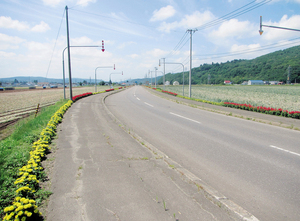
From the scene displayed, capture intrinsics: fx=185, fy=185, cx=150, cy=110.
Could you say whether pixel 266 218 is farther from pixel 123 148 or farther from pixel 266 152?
pixel 123 148

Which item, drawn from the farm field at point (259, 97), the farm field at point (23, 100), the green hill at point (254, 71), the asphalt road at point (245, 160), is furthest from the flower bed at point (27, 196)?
the green hill at point (254, 71)

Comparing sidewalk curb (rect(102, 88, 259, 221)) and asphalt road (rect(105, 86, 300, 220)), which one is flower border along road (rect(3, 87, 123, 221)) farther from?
asphalt road (rect(105, 86, 300, 220))

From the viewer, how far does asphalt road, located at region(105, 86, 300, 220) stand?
11.7 feet

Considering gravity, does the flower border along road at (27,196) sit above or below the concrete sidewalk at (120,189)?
above

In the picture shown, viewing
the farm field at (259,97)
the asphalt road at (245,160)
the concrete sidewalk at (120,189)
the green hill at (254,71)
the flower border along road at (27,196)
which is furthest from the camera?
the green hill at (254,71)

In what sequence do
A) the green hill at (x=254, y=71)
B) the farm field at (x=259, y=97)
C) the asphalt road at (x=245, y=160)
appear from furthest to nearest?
the green hill at (x=254, y=71)
the farm field at (x=259, y=97)
the asphalt road at (x=245, y=160)

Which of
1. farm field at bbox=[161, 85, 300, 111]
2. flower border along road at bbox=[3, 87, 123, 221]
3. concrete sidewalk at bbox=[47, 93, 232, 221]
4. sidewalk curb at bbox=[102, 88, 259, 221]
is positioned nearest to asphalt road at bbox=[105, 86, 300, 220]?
sidewalk curb at bbox=[102, 88, 259, 221]

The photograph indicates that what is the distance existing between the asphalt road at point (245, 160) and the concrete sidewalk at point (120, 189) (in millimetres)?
823

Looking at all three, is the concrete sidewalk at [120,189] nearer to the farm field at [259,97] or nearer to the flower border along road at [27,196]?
the flower border along road at [27,196]

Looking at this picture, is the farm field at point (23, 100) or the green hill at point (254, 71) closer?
the farm field at point (23, 100)

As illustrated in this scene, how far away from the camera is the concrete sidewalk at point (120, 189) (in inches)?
119

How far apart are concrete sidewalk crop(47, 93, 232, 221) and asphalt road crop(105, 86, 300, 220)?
0.82m

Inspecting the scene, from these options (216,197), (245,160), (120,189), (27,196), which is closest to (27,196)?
A: (27,196)

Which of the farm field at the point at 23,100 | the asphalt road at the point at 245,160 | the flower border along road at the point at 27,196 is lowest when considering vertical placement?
the asphalt road at the point at 245,160
